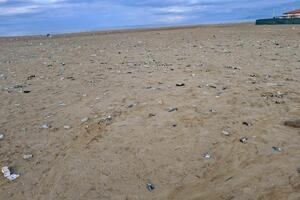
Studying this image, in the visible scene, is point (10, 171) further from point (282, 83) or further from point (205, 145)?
point (282, 83)

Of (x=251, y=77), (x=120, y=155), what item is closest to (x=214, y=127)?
(x=120, y=155)

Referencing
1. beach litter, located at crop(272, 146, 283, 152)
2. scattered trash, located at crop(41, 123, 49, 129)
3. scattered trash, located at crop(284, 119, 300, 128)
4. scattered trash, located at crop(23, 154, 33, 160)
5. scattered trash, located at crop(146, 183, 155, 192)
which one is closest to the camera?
scattered trash, located at crop(146, 183, 155, 192)

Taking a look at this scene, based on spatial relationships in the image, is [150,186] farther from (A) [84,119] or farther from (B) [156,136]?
(A) [84,119]

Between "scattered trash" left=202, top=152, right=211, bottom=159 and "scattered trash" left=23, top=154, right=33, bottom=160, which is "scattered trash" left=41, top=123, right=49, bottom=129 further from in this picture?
"scattered trash" left=202, top=152, right=211, bottom=159

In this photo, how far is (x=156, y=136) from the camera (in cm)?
615

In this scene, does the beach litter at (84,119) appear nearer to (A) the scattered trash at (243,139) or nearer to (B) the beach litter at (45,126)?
(B) the beach litter at (45,126)

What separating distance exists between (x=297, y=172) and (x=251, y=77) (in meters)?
5.64

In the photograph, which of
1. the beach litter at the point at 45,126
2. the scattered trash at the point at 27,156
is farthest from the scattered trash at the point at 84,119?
the scattered trash at the point at 27,156

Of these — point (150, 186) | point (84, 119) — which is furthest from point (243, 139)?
point (84, 119)

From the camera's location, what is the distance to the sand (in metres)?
4.64

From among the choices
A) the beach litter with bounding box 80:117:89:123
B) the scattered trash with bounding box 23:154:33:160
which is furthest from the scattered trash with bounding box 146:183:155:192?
the beach litter with bounding box 80:117:89:123

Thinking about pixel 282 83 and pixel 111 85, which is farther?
pixel 111 85

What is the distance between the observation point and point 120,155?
18.2 ft

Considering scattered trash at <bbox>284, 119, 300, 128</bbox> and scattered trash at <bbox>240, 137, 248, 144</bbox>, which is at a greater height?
scattered trash at <bbox>284, 119, 300, 128</bbox>
